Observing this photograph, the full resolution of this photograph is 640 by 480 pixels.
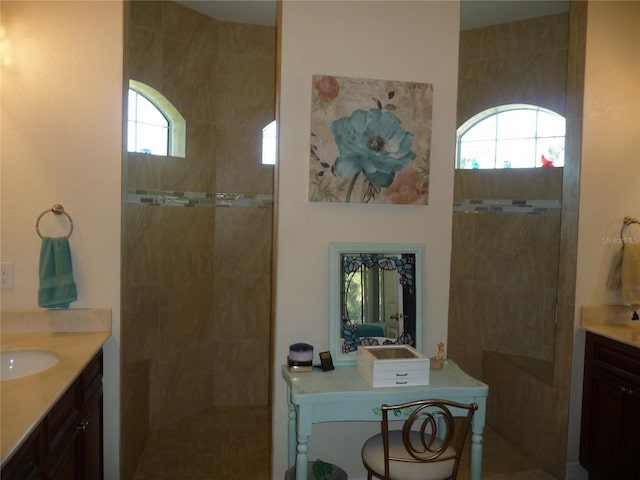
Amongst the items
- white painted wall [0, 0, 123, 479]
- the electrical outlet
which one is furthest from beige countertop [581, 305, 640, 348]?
the electrical outlet

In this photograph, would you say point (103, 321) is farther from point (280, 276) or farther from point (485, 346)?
point (485, 346)

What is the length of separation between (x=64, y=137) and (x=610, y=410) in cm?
296

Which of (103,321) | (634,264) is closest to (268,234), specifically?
(103,321)

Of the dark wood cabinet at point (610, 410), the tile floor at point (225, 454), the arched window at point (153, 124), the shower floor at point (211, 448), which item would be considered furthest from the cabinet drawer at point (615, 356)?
the arched window at point (153, 124)

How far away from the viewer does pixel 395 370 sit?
209 centimetres

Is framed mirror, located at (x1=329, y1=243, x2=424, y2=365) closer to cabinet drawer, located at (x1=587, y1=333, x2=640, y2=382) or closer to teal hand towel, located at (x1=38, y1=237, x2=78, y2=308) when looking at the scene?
cabinet drawer, located at (x1=587, y1=333, x2=640, y2=382)

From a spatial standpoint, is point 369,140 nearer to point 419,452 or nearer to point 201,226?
point 419,452

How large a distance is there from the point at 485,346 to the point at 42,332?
304 centimetres

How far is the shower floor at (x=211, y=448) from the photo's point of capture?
2850mm

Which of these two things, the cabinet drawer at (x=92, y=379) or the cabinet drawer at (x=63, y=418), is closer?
the cabinet drawer at (x=63, y=418)

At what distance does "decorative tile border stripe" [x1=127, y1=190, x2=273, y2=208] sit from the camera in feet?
10.5

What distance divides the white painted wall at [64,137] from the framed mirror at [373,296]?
3.34ft

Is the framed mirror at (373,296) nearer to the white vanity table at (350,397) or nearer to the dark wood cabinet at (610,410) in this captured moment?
the white vanity table at (350,397)

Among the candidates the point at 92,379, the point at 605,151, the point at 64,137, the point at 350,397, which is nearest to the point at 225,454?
the point at 92,379
